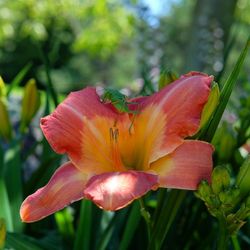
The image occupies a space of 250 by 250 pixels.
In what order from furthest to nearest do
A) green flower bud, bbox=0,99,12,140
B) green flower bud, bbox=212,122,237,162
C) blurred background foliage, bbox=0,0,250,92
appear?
blurred background foliage, bbox=0,0,250,92 → green flower bud, bbox=0,99,12,140 → green flower bud, bbox=212,122,237,162

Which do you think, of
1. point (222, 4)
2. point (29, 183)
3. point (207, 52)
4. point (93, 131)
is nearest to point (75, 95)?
point (93, 131)

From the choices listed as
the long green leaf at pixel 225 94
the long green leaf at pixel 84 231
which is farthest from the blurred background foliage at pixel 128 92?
the long green leaf at pixel 225 94

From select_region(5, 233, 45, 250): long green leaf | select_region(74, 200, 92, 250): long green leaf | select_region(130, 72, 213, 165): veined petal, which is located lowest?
select_region(74, 200, 92, 250): long green leaf

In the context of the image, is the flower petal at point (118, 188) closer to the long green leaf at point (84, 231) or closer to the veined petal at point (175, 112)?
the veined petal at point (175, 112)

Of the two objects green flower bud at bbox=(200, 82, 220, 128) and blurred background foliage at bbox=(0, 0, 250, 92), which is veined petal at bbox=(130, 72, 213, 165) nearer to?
green flower bud at bbox=(200, 82, 220, 128)

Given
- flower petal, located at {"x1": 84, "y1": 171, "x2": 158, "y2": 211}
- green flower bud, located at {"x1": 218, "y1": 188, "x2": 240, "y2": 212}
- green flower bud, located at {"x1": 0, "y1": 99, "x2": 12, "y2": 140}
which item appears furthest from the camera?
green flower bud, located at {"x1": 0, "y1": 99, "x2": 12, "y2": 140}

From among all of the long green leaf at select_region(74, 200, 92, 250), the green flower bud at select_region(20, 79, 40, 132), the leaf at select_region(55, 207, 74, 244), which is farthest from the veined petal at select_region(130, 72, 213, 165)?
the green flower bud at select_region(20, 79, 40, 132)

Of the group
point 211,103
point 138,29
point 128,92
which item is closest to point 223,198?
point 211,103

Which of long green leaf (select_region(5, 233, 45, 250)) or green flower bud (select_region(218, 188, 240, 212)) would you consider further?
long green leaf (select_region(5, 233, 45, 250))

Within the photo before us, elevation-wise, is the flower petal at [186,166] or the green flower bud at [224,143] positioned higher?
the flower petal at [186,166]
